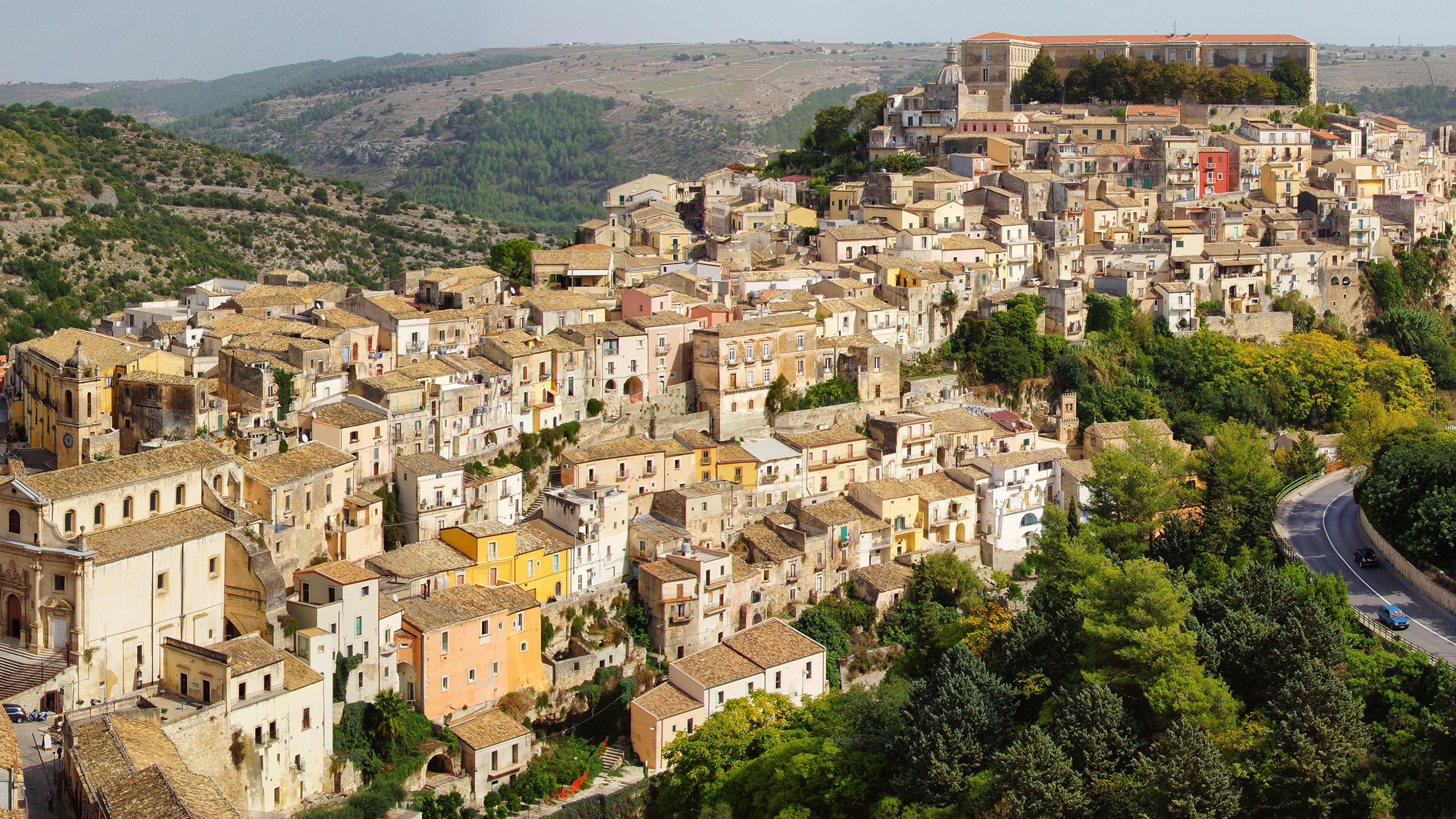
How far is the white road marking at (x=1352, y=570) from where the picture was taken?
27344 millimetres

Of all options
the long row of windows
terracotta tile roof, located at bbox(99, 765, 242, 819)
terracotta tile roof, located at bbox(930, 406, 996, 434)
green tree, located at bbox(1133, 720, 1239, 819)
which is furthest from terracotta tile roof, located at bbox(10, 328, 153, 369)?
Answer: green tree, located at bbox(1133, 720, 1239, 819)

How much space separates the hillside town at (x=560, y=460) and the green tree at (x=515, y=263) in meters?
0.27

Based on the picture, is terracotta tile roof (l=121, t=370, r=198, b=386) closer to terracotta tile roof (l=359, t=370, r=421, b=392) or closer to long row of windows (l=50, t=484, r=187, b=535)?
terracotta tile roof (l=359, t=370, r=421, b=392)

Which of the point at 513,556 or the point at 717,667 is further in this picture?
the point at 513,556

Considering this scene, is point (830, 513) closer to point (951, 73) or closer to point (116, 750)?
point (116, 750)

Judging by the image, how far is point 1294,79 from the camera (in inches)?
2886

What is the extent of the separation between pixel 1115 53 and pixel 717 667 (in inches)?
1963

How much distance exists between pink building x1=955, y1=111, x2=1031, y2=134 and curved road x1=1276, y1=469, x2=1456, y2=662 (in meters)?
28.6

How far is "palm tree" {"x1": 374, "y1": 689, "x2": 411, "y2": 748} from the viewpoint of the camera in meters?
31.2

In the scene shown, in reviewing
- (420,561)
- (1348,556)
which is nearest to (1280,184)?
(1348,556)

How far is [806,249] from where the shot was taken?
5472 centimetres

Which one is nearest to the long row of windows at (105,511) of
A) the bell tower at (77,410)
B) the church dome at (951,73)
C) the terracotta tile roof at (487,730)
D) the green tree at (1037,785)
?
the bell tower at (77,410)

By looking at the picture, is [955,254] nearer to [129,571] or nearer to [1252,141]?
[1252,141]

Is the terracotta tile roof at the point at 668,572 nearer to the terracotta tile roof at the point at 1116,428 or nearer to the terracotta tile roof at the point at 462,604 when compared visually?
the terracotta tile roof at the point at 462,604
